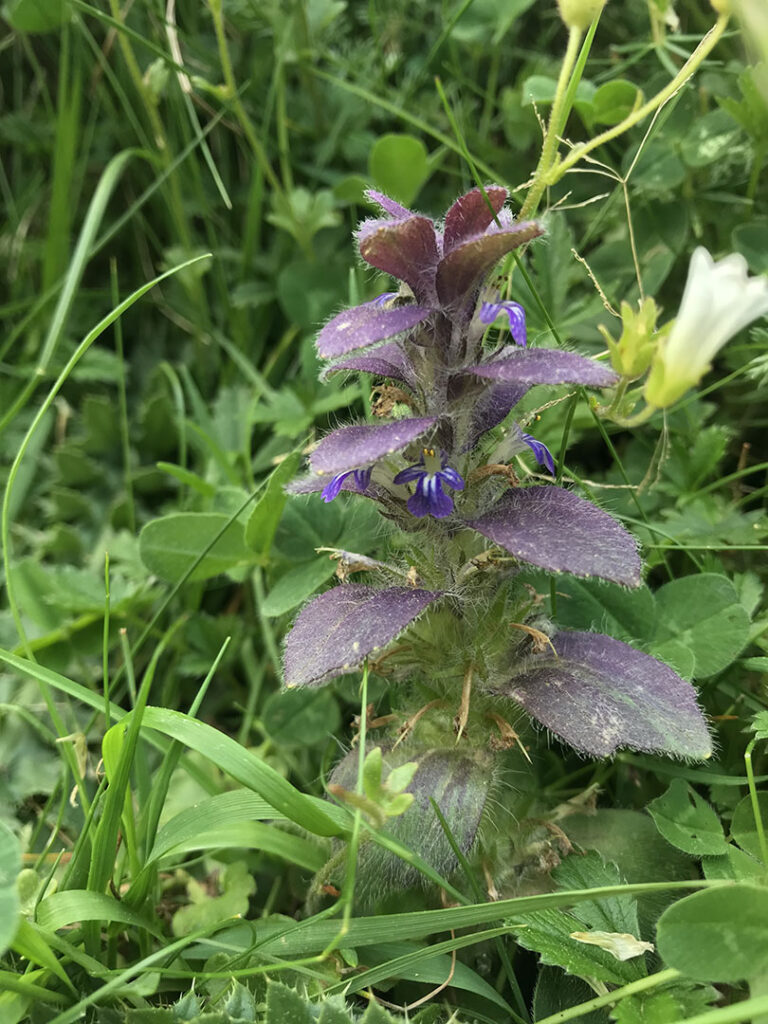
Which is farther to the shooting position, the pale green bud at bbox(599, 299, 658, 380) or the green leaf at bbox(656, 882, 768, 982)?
the pale green bud at bbox(599, 299, 658, 380)

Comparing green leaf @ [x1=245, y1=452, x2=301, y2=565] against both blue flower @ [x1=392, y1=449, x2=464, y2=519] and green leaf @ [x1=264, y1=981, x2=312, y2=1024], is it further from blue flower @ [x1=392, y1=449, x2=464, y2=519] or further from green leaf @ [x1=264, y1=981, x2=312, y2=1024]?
green leaf @ [x1=264, y1=981, x2=312, y2=1024]

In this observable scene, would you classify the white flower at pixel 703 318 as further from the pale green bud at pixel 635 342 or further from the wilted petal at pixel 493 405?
the wilted petal at pixel 493 405

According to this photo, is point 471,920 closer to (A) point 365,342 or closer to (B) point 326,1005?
(B) point 326,1005

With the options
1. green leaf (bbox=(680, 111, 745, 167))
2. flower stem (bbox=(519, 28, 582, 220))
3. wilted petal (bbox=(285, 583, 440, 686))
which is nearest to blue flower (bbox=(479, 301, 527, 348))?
flower stem (bbox=(519, 28, 582, 220))

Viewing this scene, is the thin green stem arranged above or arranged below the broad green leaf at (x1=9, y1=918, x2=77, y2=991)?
below

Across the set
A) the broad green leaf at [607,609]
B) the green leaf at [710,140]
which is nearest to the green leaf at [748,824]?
the broad green leaf at [607,609]

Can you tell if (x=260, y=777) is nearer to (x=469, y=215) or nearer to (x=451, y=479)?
(x=451, y=479)

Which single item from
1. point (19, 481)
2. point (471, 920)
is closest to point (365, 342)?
point (471, 920)
